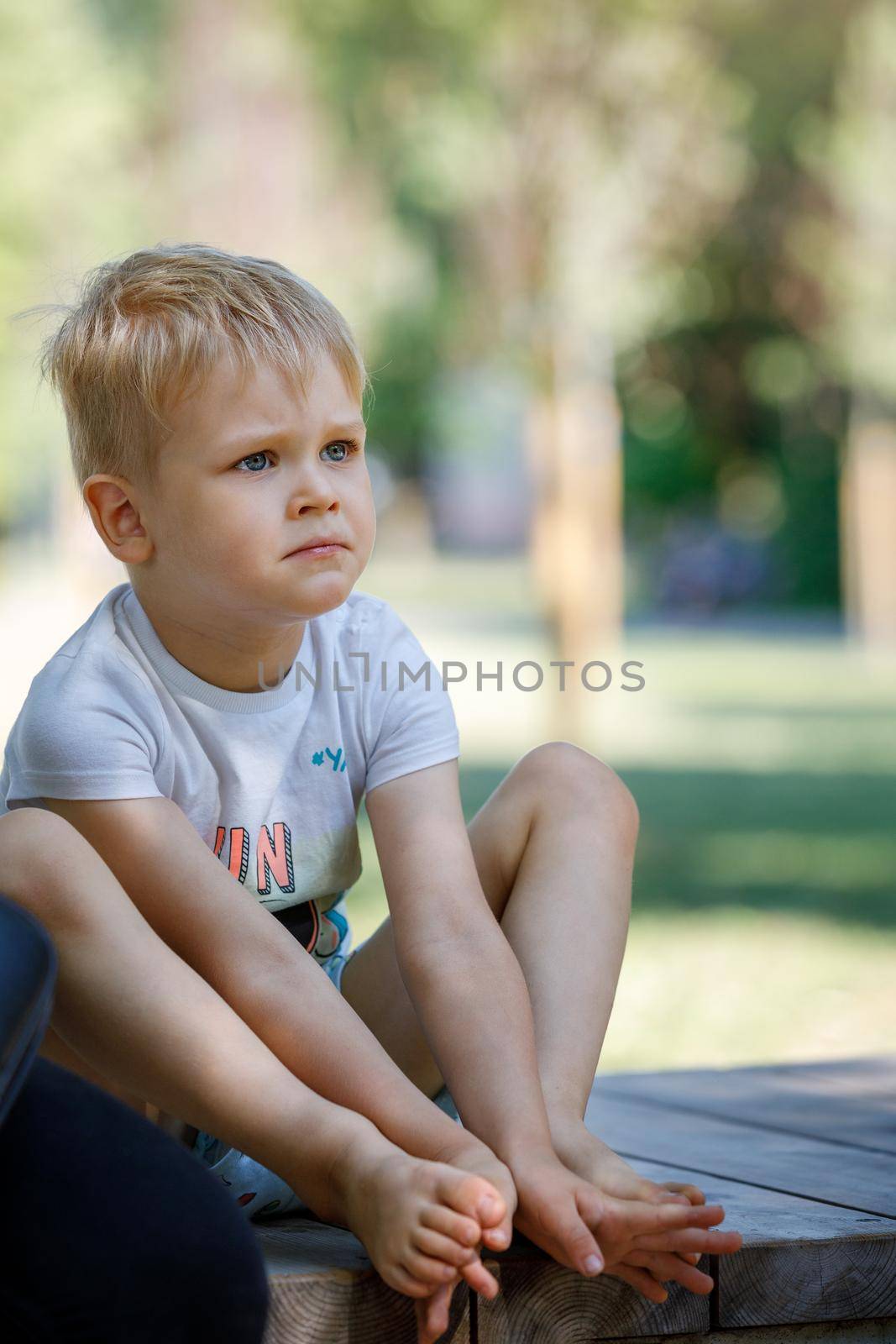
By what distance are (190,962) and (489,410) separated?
22.8 meters

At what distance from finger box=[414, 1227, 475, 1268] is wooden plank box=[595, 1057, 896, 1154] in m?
0.76

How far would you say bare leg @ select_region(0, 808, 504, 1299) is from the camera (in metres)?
1.26

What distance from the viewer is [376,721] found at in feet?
5.28

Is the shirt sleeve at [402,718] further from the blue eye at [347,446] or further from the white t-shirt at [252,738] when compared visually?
the blue eye at [347,446]

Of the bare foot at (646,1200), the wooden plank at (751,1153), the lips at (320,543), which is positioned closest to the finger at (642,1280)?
the bare foot at (646,1200)

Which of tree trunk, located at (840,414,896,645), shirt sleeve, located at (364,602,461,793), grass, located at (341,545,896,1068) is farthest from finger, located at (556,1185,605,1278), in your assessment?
tree trunk, located at (840,414,896,645)

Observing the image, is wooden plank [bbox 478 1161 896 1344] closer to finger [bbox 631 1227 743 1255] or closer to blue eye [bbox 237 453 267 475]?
finger [bbox 631 1227 743 1255]

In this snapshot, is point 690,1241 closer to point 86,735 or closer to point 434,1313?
point 434,1313

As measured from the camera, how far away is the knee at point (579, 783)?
1545mm

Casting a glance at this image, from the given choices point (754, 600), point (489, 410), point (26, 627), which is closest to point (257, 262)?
point (26, 627)

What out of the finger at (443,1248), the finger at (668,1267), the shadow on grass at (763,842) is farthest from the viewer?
the shadow on grass at (763,842)

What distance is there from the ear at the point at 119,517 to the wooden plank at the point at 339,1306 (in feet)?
2.24

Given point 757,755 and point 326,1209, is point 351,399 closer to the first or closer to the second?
point 326,1209

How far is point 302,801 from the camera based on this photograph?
158cm
